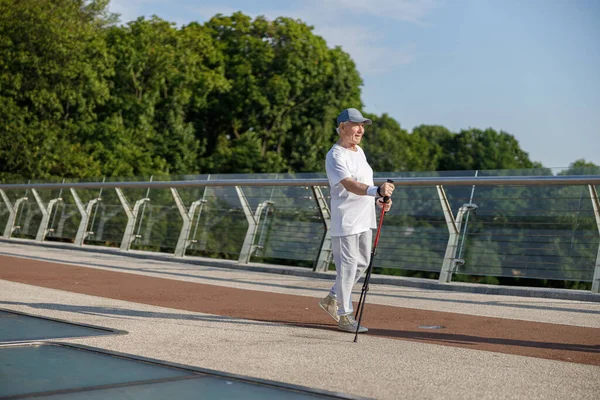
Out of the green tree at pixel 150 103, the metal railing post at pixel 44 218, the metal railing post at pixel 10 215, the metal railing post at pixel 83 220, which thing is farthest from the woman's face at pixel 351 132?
the green tree at pixel 150 103

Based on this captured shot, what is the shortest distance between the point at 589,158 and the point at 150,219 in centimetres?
7410

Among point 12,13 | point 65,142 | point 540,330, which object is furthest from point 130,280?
point 12,13

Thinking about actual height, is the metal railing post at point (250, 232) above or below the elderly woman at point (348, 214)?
below

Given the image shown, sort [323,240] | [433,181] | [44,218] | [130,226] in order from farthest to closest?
[44,218]
[130,226]
[323,240]
[433,181]

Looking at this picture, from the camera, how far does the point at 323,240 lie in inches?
560

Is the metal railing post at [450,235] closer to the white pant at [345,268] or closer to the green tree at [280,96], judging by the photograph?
the white pant at [345,268]

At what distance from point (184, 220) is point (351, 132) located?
32.3 ft

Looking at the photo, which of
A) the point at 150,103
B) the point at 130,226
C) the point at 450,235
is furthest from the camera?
the point at 150,103

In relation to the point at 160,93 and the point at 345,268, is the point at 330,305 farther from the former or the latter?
the point at 160,93

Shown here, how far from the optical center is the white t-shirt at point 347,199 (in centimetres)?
772

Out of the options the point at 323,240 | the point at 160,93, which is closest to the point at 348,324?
the point at 323,240

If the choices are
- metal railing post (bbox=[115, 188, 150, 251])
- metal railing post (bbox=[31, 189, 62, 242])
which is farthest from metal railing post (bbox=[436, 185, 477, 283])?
metal railing post (bbox=[31, 189, 62, 242])

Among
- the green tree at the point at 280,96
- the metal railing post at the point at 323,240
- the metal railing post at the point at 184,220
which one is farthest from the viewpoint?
the green tree at the point at 280,96

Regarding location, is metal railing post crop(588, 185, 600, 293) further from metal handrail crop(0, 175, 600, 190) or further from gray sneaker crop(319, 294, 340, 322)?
gray sneaker crop(319, 294, 340, 322)
